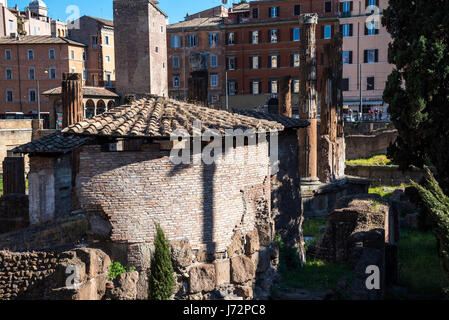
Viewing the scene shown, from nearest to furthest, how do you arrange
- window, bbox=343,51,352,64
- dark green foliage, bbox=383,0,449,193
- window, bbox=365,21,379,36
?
dark green foliage, bbox=383,0,449,193
window, bbox=365,21,379,36
window, bbox=343,51,352,64

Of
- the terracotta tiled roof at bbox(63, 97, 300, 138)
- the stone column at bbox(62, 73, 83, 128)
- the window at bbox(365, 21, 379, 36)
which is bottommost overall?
the terracotta tiled roof at bbox(63, 97, 300, 138)

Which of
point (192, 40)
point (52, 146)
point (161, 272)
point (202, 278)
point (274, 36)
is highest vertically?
point (192, 40)

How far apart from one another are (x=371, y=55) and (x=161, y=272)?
34.4 m

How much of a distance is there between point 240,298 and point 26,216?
9635mm

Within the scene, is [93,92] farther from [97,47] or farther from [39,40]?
[39,40]

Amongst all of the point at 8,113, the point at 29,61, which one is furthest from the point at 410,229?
the point at 29,61

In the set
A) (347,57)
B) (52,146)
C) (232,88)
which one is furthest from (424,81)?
(232,88)

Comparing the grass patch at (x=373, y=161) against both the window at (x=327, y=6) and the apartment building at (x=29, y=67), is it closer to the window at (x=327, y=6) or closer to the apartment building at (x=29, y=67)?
the window at (x=327, y=6)

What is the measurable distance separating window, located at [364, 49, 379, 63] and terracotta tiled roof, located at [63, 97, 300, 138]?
31514 mm

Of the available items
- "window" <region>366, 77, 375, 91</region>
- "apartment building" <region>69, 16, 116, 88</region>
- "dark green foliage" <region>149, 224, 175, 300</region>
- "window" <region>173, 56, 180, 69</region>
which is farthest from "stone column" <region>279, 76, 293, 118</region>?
"apartment building" <region>69, 16, 116, 88</region>

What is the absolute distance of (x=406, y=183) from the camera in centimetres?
2542

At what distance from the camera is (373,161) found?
28.2 m

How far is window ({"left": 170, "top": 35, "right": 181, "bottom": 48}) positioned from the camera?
45562 mm

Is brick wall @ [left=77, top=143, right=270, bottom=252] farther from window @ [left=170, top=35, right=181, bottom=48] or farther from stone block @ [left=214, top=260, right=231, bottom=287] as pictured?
window @ [left=170, top=35, right=181, bottom=48]
